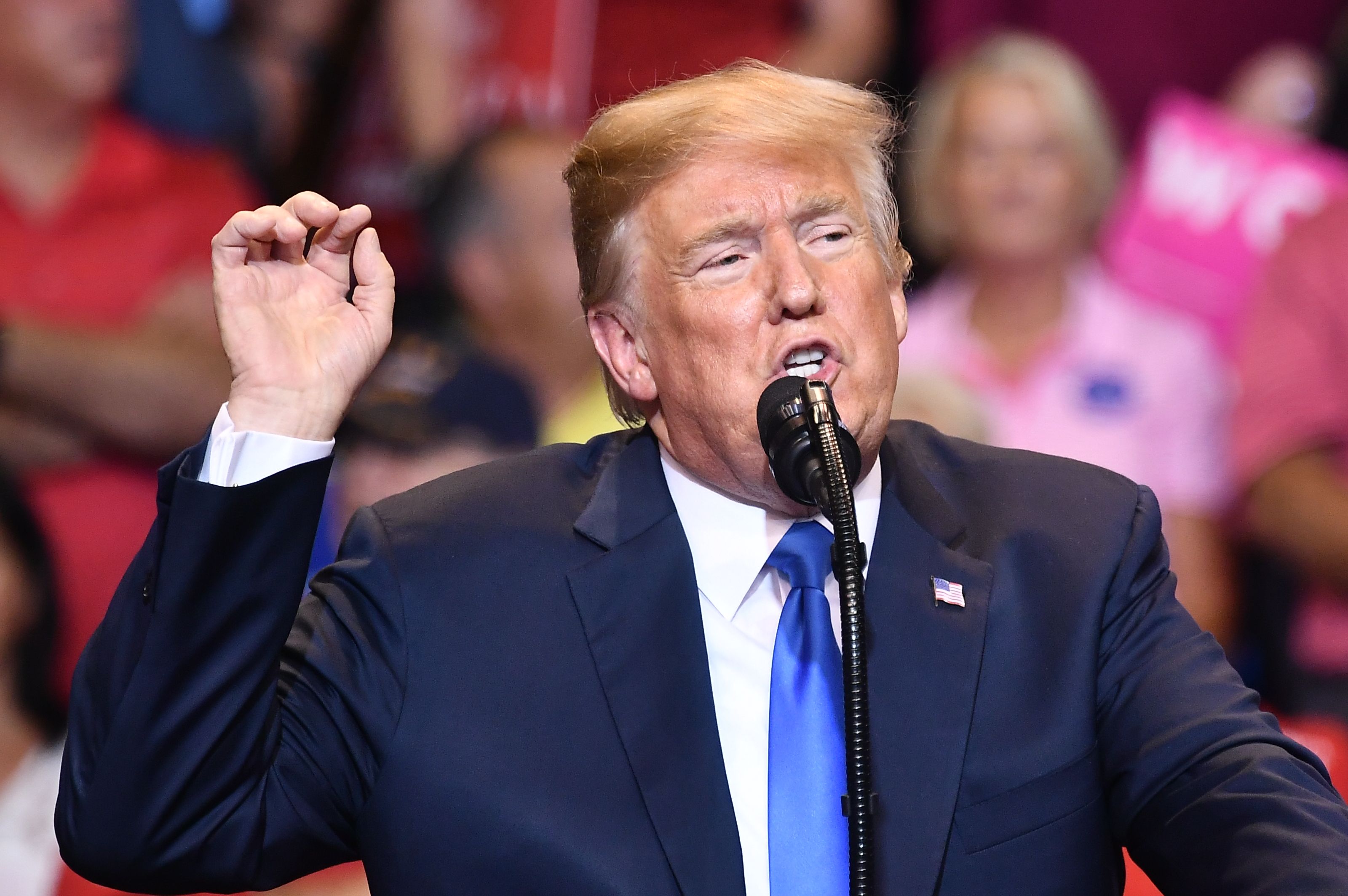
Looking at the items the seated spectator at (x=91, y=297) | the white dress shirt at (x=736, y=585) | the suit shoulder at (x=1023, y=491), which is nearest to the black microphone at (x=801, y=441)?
the white dress shirt at (x=736, y=585)

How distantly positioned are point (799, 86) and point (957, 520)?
0.60 meters

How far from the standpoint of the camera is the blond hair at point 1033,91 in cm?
403

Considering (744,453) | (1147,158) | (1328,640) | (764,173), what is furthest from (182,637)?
(1147,158)

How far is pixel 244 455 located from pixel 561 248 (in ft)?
8.40

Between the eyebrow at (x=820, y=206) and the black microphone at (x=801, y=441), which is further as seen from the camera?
the eyebrow at (x=820, y=206)

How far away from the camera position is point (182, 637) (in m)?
1.53

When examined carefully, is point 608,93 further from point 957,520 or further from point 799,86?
point 957,520

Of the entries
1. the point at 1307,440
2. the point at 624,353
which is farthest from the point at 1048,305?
the point at 624,353

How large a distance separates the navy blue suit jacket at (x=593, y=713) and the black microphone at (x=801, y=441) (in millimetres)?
298

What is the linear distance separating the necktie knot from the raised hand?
53cm

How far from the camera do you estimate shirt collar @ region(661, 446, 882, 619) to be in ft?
6.02

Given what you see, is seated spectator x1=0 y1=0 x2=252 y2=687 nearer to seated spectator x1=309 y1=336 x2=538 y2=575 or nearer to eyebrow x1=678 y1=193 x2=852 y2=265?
seated spectator x1=309 y1=336 x2=538 y2=575

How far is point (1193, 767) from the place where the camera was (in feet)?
5.26

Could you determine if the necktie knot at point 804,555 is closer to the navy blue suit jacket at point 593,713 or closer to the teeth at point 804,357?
the navy blue suit jacket at point 593,713
